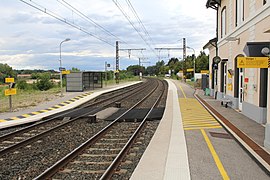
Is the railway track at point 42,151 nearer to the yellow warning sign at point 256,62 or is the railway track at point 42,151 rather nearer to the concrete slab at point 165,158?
the concrete slab at point 165,158

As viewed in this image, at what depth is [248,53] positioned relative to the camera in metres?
9.47

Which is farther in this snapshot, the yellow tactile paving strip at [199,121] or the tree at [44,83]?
the tree at [44,83]

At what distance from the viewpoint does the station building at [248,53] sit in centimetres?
957

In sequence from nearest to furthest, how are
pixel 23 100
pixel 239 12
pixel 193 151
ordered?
1. pixel 193 151
2. pixel 239 12
3. pixel 23 100

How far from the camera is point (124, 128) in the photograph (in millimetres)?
12398

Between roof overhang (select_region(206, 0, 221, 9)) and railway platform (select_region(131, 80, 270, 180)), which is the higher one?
roof overhang (select_region(206, 0, 221, 9))

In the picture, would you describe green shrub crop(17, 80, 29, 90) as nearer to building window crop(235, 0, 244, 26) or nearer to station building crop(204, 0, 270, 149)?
station building crop(204, 0, 270, 149)

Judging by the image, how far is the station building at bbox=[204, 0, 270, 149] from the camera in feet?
31.4

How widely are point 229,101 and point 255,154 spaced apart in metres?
10.3

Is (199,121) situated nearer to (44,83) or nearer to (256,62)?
(256,62)

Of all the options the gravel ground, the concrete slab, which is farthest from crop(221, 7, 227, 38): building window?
the gravel ground

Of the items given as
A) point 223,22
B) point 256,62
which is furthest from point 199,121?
point 223,22

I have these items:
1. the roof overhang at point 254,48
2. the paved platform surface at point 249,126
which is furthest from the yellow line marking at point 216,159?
the roof overhang at point 254,48

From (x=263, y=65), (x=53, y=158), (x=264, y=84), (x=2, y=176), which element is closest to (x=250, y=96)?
(x=264, y=84)
